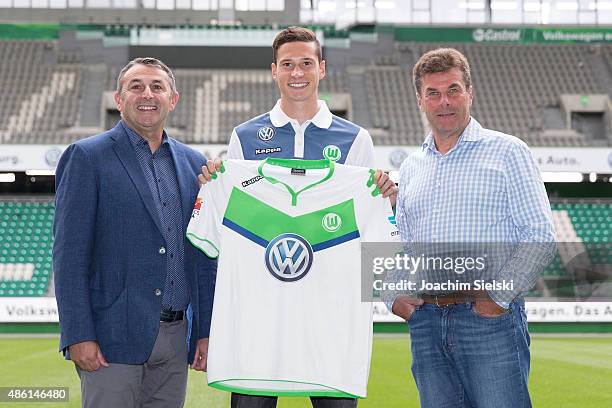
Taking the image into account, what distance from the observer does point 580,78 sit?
25203 millimetres

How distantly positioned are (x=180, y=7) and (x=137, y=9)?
1.57 m

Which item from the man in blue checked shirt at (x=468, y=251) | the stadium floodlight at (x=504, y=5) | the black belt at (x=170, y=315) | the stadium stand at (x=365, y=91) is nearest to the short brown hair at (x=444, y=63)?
the man in blue checked shirt at (x=468, y=251)

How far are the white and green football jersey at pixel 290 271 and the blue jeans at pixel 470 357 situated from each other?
34 centimetres

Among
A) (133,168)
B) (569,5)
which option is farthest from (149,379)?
(569,5)

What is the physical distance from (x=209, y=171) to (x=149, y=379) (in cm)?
100

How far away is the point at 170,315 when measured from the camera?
11.0ft

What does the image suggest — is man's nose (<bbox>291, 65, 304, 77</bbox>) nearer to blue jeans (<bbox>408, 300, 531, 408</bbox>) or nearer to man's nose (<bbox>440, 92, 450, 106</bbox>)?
man's nose (<bbox>440, 92, 450, 106</bbox>)

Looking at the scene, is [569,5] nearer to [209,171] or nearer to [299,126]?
[299,126]

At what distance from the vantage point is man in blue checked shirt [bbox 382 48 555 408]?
2.95 metres

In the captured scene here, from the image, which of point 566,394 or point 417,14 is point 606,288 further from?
point 417,14

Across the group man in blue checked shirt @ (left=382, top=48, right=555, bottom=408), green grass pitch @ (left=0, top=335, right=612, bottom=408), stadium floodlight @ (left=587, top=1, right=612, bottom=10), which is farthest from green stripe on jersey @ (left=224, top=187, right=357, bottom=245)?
stadium floodlight @ (left=587, top=1, right=612, bottom=10)

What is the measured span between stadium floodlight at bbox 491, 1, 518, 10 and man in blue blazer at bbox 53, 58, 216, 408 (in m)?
27.8

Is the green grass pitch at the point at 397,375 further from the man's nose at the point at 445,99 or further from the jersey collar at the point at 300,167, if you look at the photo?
the man's nose at the point at 445,99

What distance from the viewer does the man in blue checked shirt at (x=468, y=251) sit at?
295cm
